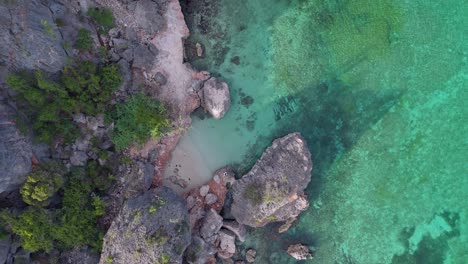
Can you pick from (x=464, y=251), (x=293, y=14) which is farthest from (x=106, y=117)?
(x=464, y=251)

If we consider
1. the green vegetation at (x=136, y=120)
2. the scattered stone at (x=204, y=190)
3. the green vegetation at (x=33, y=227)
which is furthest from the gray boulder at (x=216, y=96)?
the green vegetation at (x=33, y=227)

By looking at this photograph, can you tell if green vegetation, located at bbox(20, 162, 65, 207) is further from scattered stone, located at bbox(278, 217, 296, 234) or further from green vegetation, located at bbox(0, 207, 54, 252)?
scattered stone, located at bbox(278, 217, 296, 234)

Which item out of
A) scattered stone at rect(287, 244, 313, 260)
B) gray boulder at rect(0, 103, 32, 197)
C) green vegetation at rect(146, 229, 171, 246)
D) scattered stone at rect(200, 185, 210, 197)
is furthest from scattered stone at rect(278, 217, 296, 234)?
gray boulder at rect(0, 103, 32, 197)

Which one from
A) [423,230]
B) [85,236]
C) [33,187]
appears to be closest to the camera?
[33,187]

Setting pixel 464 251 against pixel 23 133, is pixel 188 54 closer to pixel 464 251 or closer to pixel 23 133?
pixel 23 133

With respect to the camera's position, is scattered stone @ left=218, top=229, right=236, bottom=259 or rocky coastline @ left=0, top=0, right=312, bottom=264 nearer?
A: rocky coastline @ left=0, top=0, right=312, bottom=264

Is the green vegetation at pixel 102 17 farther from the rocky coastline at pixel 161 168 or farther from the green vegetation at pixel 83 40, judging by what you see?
the green vegetation at pixel 83 40
